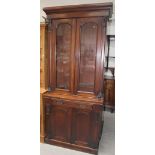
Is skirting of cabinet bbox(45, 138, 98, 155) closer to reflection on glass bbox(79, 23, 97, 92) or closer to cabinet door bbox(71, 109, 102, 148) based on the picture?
cabinet door bbox(71, 109, 102, 148)

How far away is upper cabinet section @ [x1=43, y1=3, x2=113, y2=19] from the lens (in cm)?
223

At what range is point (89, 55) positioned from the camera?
8.12 feet

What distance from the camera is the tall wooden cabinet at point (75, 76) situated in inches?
93.1

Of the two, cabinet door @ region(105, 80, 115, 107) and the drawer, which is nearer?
the drawer

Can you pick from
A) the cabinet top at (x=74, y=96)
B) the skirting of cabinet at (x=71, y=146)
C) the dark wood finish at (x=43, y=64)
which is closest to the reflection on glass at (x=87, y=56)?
the cabinet top at (x=74, y=96)

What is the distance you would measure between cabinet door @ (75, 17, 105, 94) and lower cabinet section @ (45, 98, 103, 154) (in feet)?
1.19

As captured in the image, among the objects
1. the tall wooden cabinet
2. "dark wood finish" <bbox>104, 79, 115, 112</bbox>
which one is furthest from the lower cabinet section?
"dark wood finish" <bbox>104, 79, 115, 112</bbox>

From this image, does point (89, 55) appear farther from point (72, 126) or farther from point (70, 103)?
point (72, 126)
